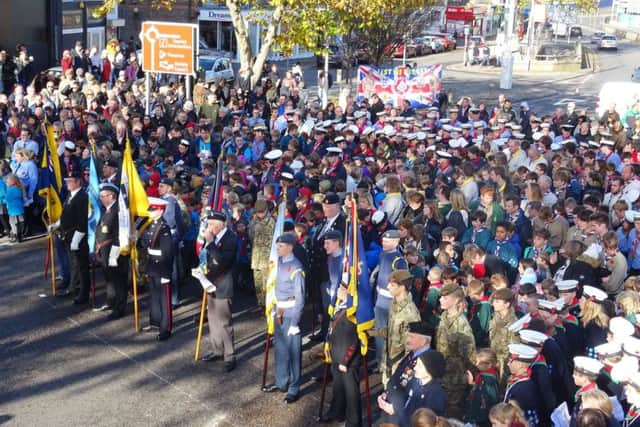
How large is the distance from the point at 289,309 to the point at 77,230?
393 centimetres

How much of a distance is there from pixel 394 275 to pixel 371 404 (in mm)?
1754

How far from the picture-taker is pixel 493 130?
1773cm

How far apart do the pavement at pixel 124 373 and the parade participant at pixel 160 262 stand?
0.32 meters

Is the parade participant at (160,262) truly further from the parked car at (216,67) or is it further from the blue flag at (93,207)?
the parked car at (216,67)

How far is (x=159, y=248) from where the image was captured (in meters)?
9.95

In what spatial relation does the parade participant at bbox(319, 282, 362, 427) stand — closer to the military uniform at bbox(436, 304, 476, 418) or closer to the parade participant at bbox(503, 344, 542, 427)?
the military uniform at bbox(436, 304, 476, 418)

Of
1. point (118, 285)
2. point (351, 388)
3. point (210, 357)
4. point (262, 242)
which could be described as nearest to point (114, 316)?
point (118, 285)

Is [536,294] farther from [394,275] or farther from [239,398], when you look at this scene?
[239,398]

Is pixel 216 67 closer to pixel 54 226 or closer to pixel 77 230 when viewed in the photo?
pixel 54 226

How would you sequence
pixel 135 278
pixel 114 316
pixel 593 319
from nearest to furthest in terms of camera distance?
pixel 593 319 → pixel 135 278 → pixel 114 316

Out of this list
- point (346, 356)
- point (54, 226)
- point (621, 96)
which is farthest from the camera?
point (621, 96)

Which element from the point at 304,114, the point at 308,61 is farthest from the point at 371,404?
the point at 308,61

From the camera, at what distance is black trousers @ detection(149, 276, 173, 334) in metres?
10.2

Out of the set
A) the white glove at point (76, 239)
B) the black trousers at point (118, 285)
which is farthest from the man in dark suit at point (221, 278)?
the white glove at point (76, 239)
